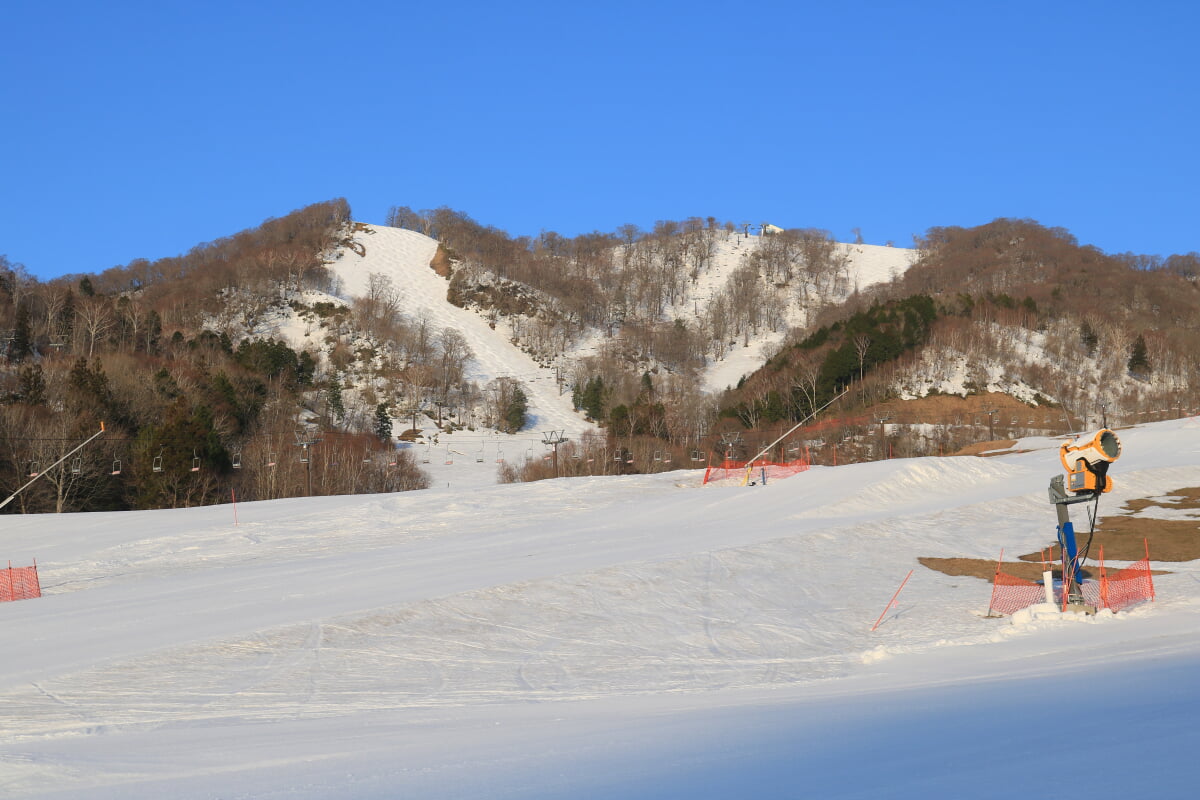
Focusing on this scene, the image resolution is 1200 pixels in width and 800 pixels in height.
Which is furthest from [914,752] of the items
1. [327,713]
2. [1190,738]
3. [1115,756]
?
[327,713]

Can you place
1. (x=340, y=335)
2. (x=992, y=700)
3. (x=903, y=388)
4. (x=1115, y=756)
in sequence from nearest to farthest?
(x=1115, y=756) → (x=992, y=700) → (x=903, y=388) → (x=340, y=335)

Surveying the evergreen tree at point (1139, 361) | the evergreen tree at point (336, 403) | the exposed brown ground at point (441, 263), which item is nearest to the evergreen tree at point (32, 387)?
the evergreen tree at point (336, 403)

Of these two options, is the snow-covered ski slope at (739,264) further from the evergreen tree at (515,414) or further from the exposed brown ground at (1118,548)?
the exposed brown ground at (1118,548)

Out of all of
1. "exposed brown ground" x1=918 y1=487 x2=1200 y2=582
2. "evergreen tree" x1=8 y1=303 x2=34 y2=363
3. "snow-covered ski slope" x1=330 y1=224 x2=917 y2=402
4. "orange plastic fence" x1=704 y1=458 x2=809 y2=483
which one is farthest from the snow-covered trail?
"exposed brown ground" x1=918 y1=487 x2=1200 y2=582

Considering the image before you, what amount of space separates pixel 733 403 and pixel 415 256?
243 ft

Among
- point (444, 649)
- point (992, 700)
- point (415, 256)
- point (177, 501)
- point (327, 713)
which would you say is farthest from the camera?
point (415, 256)

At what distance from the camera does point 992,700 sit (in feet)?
39.2

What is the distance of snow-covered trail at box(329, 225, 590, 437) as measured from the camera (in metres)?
119

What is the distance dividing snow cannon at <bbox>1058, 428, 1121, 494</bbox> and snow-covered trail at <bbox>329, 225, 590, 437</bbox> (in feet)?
289

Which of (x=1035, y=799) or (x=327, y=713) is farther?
(x=327, y=713)

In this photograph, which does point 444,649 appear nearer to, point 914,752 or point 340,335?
point 914,752

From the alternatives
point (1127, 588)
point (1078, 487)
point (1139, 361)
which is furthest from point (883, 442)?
point (1078, 487)

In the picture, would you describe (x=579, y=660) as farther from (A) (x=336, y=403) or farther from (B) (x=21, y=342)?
(B) (x=21, y=342)

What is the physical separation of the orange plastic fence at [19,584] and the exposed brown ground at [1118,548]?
24631 millimetres
